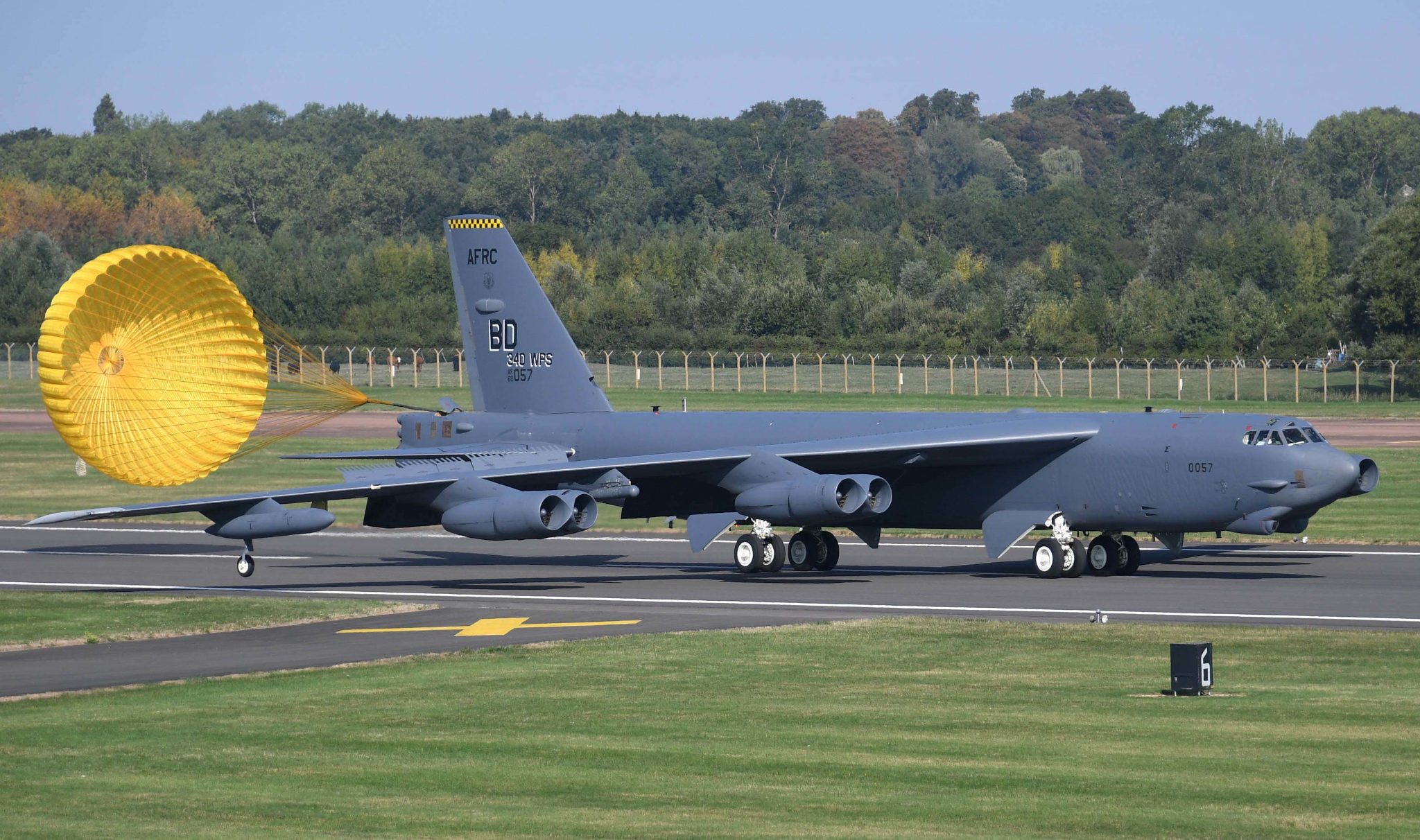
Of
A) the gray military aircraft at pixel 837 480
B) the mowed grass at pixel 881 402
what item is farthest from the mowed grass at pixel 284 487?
the mowed grass at pixel 881 402

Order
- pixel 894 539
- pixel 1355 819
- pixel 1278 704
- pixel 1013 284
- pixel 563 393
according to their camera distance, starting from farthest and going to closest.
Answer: pixel 1013 284 → pixel 894 539 → pixel 563 393 → pixel 1278 704 → pixel 1355 819

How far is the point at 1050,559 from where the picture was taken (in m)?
30.5

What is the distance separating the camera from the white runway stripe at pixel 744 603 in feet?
79.7

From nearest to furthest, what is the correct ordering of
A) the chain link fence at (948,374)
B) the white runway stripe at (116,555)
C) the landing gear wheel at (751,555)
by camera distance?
the landing gear wheel at (751,555) → the white runway stripe at (116,555) → the chain link fence at (948,374)

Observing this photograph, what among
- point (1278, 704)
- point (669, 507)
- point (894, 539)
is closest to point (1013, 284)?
point (894, 539)

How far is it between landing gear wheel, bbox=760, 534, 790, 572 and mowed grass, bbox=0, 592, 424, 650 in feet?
25.3

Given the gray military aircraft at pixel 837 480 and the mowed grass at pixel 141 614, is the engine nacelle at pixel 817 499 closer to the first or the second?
the gray military aircraft at pixel 837 480

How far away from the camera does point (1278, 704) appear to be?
54.5 feet

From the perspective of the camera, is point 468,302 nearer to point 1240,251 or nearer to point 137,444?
point 137,444

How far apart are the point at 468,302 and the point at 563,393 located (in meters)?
2.71

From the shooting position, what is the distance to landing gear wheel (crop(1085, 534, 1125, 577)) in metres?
31.1

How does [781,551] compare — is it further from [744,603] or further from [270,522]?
[270,522]

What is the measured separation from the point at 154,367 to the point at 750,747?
20.5 metres

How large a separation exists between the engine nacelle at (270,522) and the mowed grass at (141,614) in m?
1.26
